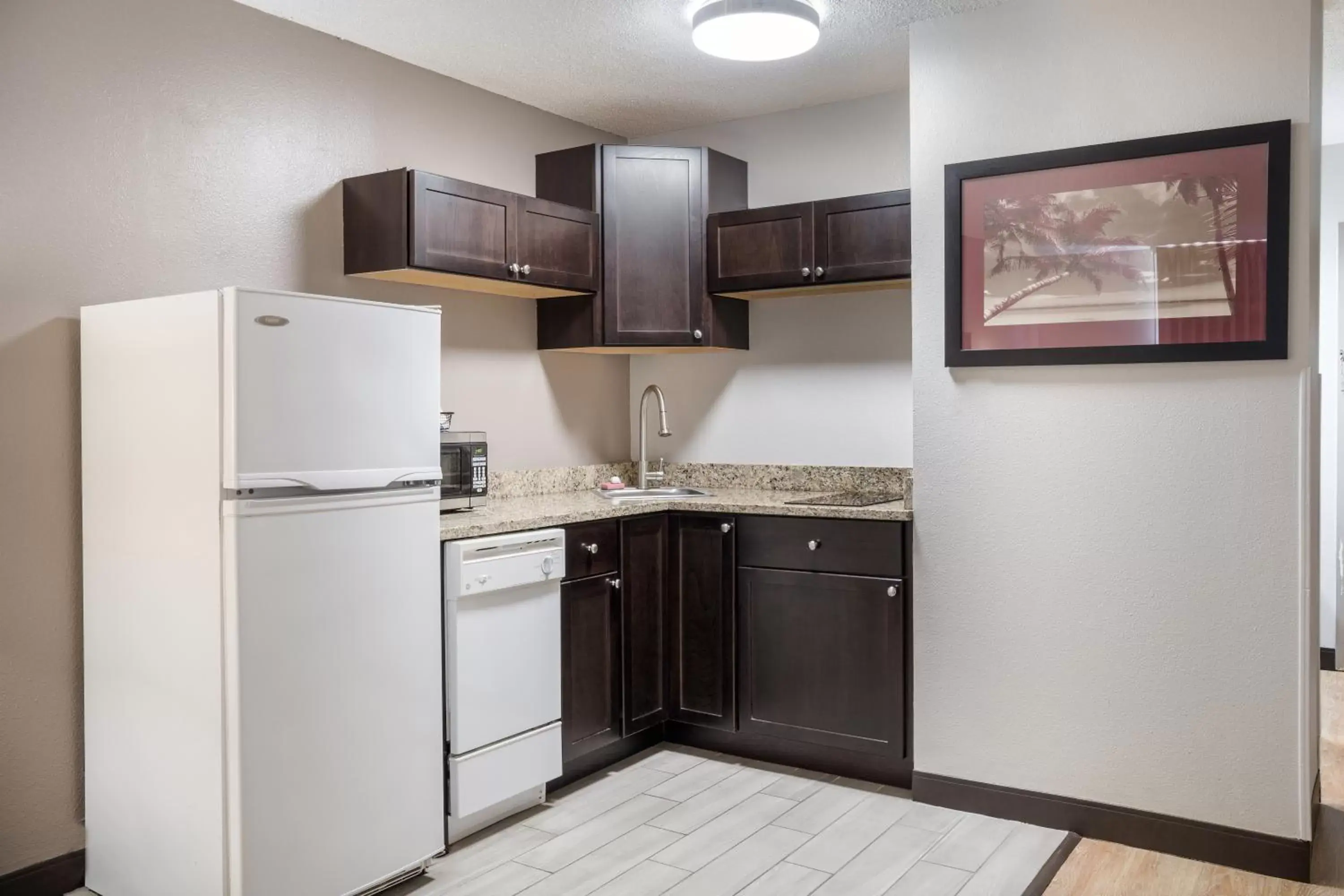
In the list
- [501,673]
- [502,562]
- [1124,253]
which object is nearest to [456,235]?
[502,562]

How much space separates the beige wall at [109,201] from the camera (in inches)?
101

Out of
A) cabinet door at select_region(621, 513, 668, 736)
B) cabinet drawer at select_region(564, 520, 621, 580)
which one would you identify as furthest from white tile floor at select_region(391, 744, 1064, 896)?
cabinet drawer at select_region(564, 520, 621, 580)

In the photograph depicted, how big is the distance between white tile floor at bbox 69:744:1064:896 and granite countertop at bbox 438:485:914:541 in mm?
885

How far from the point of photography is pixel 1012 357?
304 cm

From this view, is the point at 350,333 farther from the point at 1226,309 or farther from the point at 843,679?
the point at 1226,309

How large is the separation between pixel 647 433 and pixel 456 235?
5.13 feet

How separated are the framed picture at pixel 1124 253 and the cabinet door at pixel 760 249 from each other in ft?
2.60

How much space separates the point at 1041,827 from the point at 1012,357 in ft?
4.56

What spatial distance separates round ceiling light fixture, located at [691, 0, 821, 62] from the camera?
299cm

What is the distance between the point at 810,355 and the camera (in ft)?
13.8

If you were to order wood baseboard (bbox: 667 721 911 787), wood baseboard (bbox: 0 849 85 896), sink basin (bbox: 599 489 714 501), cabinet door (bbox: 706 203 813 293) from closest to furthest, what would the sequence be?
wood baseboard (bbox: 0 849 85 896)
wood baseboard (bbox: 667 721 911 787)
cabinet door (bbox: 706 203 813 293)
sink basin (bbox: 599 489 714 501)

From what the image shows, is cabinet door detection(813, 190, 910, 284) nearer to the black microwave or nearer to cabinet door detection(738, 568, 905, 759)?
cabinet door detection(738, 568, 905, 759)

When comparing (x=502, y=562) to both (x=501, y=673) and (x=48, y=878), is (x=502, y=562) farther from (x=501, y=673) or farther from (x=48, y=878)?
(x=48, y=878)

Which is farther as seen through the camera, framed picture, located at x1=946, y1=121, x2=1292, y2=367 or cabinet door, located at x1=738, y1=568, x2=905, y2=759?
cabinet door, located at x1=738, y1=568, x2=905, y2=759
